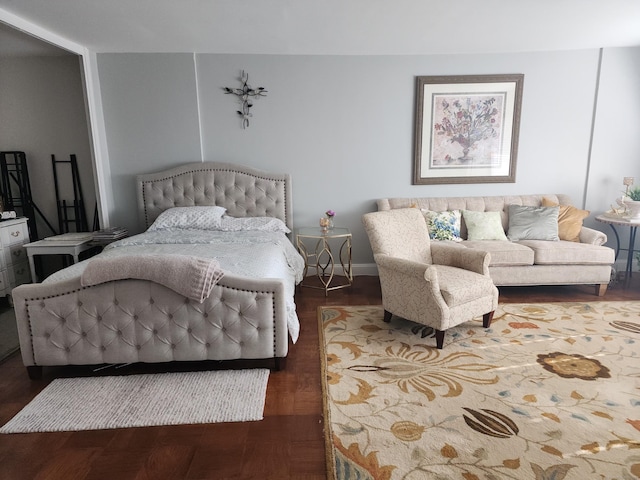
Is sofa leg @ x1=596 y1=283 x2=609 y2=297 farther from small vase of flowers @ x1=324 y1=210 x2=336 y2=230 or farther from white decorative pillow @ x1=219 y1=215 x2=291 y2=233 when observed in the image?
white decorative pillow @ x1=219 y1=215 x2=291 y2=233

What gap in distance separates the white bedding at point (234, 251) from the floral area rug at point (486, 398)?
1.89 feet

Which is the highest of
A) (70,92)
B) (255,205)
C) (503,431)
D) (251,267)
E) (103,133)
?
(70,92)

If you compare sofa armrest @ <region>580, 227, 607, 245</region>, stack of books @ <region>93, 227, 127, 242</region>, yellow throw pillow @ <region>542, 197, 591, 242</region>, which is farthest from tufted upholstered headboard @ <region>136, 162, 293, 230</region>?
sofa armrest @ <region>580, 227, 607, 245</region>

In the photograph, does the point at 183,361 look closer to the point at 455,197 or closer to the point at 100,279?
the point at 100,279

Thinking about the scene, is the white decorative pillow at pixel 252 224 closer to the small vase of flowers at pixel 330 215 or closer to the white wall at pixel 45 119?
the small vase of flowers at pixel 330 215

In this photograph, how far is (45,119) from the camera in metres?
4.25

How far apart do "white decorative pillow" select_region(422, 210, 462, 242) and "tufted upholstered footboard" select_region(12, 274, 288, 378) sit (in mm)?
2200

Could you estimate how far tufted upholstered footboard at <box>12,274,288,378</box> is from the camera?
2.38 meters

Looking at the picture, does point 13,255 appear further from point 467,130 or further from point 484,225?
point 467,130

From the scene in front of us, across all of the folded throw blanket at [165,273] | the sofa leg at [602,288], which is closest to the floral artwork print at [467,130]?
the sofa leg at [602,288]

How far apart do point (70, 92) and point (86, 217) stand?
1.32 metres

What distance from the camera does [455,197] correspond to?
4.42 metres

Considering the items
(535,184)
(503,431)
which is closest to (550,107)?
(535,184)

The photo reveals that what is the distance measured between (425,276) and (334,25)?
2.21 meters
